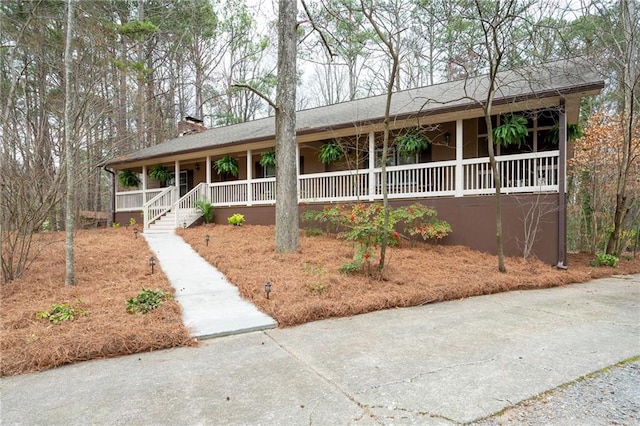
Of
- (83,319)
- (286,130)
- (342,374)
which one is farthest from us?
(286,130)

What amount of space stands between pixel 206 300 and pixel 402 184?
6.66 m

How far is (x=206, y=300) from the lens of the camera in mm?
5312

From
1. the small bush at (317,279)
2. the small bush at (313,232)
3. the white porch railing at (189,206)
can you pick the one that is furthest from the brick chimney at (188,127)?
the small bush at (317,279)

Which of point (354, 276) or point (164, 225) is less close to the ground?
point (164, 225)

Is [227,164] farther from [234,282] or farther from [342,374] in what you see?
[342,374]

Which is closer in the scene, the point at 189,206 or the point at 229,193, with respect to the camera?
the point at 229,193

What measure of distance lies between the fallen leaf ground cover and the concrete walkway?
0.17m

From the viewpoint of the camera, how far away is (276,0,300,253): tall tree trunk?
780 centimetres

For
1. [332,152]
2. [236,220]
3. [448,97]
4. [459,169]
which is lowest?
[236,220]

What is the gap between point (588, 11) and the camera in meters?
7.14

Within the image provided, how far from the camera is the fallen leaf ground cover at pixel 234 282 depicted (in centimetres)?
357

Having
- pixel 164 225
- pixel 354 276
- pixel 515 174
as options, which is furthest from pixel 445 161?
pixel 164 225

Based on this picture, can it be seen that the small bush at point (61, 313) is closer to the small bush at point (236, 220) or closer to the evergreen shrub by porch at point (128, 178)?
the small bush at point (236, 220)

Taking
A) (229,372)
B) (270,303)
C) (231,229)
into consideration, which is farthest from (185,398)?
(231,229)
